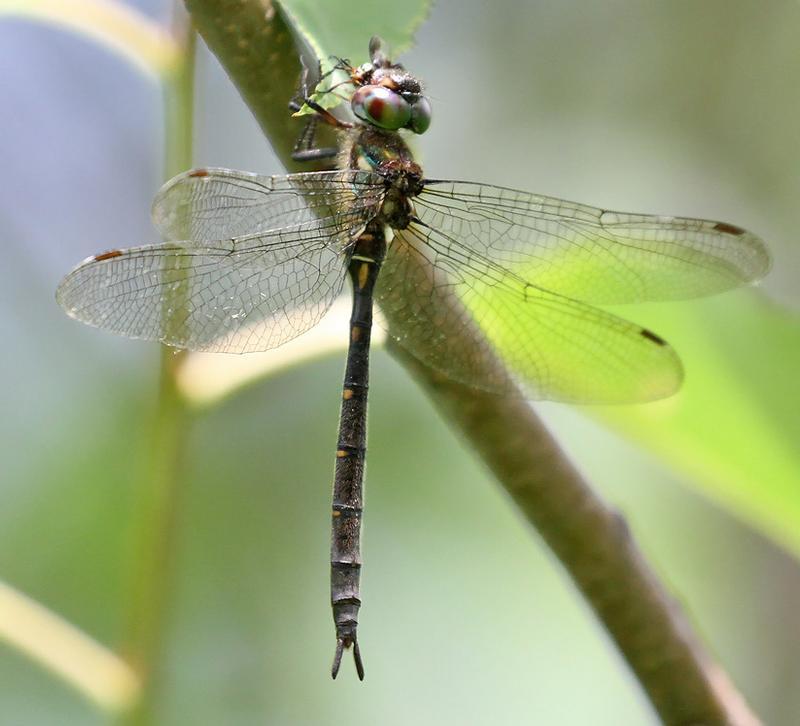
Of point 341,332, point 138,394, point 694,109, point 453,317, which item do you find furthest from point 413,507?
point 694,109

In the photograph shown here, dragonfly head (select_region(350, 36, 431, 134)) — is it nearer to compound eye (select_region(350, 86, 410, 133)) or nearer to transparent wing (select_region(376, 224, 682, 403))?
compound eye (select_region(350, 86, 410, 133))

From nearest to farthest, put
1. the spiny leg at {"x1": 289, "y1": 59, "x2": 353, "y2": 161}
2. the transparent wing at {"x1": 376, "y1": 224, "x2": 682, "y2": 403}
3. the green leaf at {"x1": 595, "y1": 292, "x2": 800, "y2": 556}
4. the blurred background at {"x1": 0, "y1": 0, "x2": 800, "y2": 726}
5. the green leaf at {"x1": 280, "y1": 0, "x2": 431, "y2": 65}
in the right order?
1. the green leaf at {"x1": 280, "y1": 0, "x2": 431, "y2": 65}
2. the spiny leg at {"x1": 289, "y1": 59, "x2": 353, "y2": 161}
3. the transparent wing at {"x1": 376, "y1": 224, "x2": 682, "y2": 403}
4. the green leaf at {"x1": 595, "y1": 292, "x2": 800, "y2": 556}
5. the blurred background at {"x1": 0, "y1": 0, "x2": 800, "y2": 726}

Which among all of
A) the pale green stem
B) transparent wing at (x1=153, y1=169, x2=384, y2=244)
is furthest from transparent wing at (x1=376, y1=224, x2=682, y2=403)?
the pale green stem

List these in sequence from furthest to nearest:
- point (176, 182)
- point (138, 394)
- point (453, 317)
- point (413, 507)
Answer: point (138, 394) < point (413, 507) < point (176, 182) < point (453, 317)

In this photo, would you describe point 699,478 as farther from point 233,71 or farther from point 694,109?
point 694,109

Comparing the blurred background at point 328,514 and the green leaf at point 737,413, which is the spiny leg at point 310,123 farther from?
the green leaf at point 737,413

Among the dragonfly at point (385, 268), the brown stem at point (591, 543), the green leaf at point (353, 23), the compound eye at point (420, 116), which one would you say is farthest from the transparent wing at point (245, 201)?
the green leaf at point (353, 23)

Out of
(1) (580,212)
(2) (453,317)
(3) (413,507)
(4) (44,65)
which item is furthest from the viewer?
(4) (44,65)

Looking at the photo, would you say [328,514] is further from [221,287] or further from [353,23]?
[353,23]
